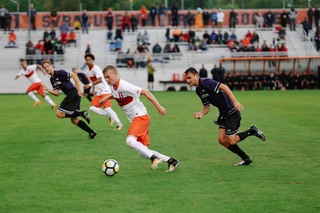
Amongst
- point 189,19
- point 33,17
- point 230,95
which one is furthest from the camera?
point 189,19

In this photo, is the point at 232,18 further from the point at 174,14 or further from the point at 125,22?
the point at 125,22

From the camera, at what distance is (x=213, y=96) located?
11.8 m

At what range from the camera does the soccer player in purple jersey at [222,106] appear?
11.5 m

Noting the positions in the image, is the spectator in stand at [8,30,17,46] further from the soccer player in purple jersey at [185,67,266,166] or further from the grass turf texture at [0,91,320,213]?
the soccer player in purple jersey at [185,67,266,166]

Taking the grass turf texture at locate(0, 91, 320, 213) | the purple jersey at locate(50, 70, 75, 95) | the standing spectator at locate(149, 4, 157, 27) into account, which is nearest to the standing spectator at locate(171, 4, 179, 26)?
the standing spectator at locate(149, 4, 157, 27)

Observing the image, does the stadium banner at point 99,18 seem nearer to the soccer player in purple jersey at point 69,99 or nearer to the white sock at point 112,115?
the white sock at point 112,115

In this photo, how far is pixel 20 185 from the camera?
10.4 meters

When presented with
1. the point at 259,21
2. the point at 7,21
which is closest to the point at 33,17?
the point at 7,21

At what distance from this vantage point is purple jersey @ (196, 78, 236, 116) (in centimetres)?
1165

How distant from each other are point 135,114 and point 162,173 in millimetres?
1141

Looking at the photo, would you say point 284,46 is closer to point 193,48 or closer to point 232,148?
point 193,48

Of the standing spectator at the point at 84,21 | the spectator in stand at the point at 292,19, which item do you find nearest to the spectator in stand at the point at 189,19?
the spectator in stand at the point at 292,19

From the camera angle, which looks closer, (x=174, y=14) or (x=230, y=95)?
(x=230, y=95)

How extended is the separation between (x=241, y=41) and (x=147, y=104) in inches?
784
